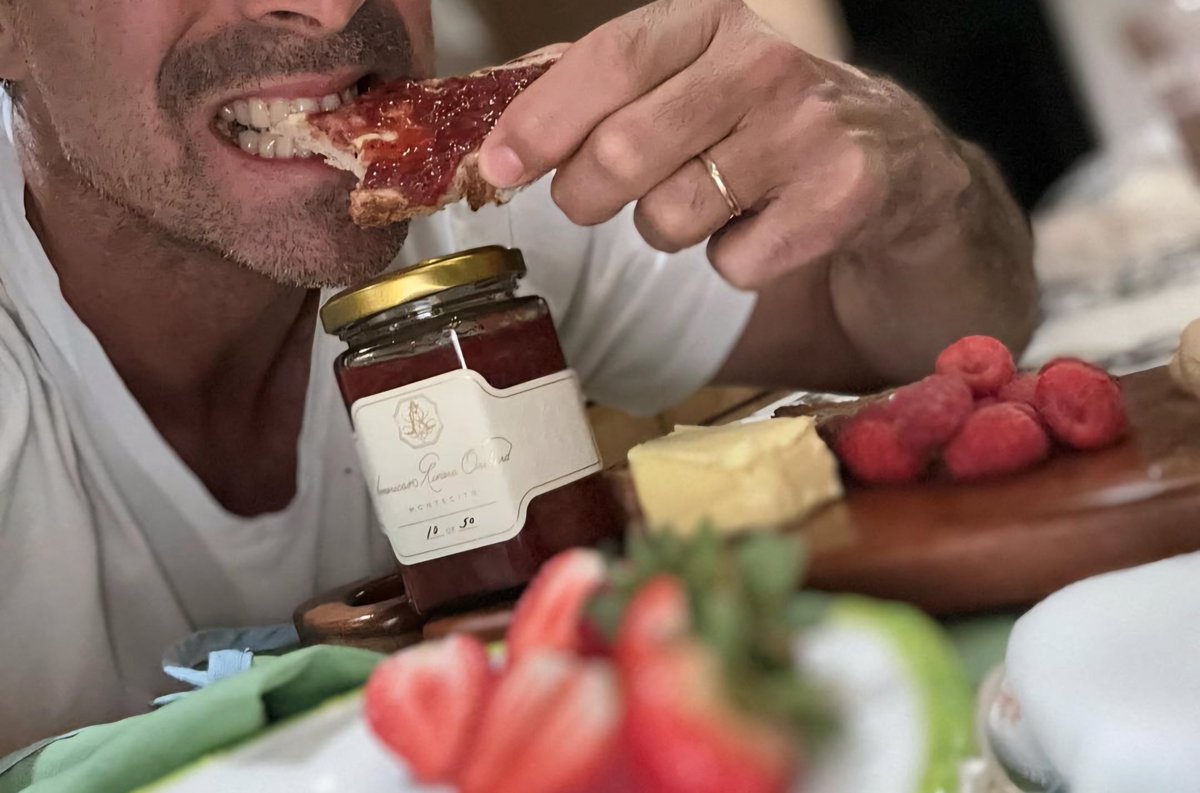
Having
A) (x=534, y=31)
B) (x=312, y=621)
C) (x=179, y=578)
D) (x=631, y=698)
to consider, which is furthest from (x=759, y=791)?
(x=179, y=578)

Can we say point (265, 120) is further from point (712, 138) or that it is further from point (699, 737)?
point (699, 737)

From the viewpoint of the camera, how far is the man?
0.54 m

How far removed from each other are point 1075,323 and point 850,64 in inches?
13.3

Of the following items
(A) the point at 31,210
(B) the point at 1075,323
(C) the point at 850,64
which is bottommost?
(B) the point at 1075,323

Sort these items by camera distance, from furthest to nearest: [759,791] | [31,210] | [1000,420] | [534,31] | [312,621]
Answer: [31,210]
[534,31]
[312,621]
[1000,420]
[759,791]

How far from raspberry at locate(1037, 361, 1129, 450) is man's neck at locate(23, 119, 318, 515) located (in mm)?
592

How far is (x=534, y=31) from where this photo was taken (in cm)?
61

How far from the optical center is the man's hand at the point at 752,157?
508 millimetres

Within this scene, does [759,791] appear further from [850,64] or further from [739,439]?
[850,64]

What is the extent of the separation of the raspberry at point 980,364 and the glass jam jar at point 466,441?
0.18 m

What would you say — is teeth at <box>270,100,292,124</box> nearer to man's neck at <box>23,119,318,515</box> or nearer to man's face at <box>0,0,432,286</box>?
man's face at <box>0,0,432,286</box>

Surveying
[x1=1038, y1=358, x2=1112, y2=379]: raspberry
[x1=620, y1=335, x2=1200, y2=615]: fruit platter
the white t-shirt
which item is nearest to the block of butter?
[x1=620, y1=335, x2=1200, y2=615]: fruit platter

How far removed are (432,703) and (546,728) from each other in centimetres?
5

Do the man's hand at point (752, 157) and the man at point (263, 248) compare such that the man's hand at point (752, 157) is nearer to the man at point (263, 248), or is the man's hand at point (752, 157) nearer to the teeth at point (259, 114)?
the man at point (263, 248)
